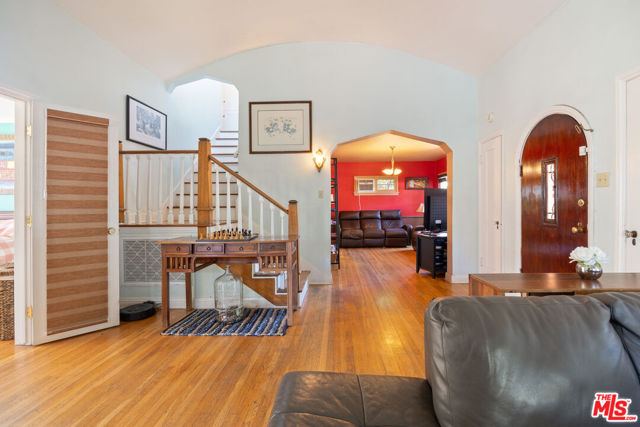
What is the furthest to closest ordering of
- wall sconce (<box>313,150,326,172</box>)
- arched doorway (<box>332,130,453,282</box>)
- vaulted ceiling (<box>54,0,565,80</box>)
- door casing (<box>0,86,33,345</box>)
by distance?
arched doorway (<box>332,130,453,282</box>) → wall sconce (<box>313,150,326,172</box>) → vaulted ceiling (<box>54,0,565,80</box>) → door casing (<box>0,86,33,345</box>)

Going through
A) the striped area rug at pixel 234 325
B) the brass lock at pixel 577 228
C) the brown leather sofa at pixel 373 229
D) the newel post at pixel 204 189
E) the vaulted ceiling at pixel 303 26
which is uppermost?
the vaulted ceiling at pixel 303 26

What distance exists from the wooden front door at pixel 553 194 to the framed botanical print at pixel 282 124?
2899 mm

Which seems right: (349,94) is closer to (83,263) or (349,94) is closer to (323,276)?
(323,276)

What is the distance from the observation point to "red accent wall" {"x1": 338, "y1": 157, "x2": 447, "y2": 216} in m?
9.92

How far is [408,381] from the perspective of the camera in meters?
1.18

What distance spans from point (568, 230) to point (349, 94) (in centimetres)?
330

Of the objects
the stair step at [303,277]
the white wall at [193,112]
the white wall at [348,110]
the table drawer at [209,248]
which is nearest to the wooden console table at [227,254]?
the table drawer at [209,248]

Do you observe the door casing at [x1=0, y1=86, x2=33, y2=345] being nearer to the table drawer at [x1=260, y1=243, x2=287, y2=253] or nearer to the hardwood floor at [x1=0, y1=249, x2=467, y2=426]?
the hardwood floor at [x1=0, y1=249, x2=467, y2=426]

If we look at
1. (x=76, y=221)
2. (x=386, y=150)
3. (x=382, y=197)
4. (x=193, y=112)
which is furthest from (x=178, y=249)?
(x=382, y=197)

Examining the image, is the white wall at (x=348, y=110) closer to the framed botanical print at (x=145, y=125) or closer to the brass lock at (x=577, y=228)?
the framed botanical print at (x=145, y=125)

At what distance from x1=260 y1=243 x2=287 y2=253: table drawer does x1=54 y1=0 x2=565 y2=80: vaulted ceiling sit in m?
2.74

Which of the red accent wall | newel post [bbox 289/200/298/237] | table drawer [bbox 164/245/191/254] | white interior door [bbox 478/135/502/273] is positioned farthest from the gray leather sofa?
the red accent wall

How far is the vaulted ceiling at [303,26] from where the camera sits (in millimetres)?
3322

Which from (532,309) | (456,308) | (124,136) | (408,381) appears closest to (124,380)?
(408,381)
